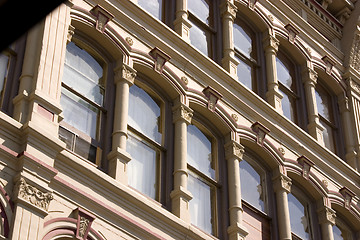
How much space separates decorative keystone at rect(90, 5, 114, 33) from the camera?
44.1ft

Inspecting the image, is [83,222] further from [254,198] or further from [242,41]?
[242,41]

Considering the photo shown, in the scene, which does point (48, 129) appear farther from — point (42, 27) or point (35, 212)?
point (42, 27)

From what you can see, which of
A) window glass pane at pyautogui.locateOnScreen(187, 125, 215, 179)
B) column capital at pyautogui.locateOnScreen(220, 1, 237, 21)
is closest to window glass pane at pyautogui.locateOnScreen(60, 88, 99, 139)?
window glass pane at pyautogui.locateOnScreen(187, 125, 215, 179)

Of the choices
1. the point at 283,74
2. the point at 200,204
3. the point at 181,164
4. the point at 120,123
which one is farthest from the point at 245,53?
the point at 120,123

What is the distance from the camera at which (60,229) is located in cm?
936

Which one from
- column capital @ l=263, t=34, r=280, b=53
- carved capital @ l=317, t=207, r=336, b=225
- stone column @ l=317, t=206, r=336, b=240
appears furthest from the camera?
column capital @ l=263, t=34, r=280, b=53

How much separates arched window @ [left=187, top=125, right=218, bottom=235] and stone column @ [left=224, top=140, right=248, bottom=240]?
33cm

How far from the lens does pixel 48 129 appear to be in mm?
10008

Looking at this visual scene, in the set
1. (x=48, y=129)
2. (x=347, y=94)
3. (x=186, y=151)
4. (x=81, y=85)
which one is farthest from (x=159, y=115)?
(x=347, y=94)

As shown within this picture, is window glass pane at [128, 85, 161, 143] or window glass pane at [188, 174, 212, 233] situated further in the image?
window glass pane at [128, 85, 161, 143]

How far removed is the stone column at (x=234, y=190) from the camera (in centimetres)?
1298

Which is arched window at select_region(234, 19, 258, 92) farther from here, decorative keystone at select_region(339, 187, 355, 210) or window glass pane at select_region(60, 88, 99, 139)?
window glass pane at select_region(60, 88, 99, 139)

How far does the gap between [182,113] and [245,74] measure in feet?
15.3

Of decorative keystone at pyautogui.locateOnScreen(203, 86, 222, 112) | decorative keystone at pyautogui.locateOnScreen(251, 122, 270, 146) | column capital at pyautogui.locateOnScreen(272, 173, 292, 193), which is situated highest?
decorative keystone at pyautogui.locateOnScreen(203, 86, 222, 112)
